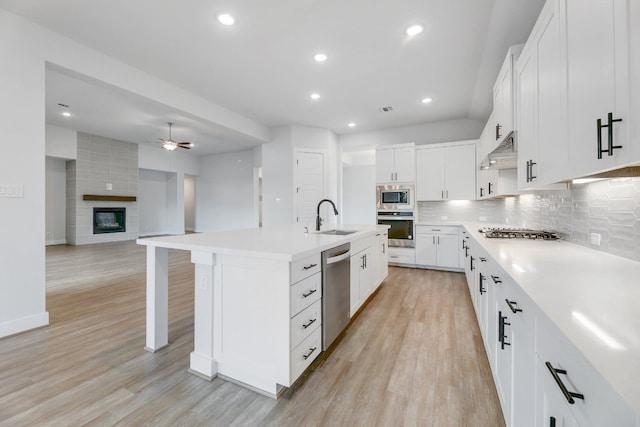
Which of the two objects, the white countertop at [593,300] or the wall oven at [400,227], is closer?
the white countertop at [593,300]

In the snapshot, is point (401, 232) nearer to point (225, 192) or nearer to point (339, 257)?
point (339, 257)

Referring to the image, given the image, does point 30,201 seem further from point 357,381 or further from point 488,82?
point 488,82

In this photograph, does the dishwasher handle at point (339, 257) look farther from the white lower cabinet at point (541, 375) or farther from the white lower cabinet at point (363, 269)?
the white lower cabinet at point (541, 375)

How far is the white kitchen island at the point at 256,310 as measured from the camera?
1569mm

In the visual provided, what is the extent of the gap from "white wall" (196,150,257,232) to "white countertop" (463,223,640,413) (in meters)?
7.96

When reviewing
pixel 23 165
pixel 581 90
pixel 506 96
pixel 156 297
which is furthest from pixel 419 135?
pixel 23 165

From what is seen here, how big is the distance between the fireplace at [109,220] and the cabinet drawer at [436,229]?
837 centimetres

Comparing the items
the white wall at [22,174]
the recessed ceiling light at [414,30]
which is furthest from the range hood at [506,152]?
the white wall at [22,174]

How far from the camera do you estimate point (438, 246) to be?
4.75 meters

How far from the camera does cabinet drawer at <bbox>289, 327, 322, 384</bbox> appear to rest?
5.21 feet

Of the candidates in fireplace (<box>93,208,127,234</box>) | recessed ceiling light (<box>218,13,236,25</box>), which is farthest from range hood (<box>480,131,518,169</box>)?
fireplace (<box>93,208,127,234</box>)

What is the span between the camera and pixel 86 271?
4477mm

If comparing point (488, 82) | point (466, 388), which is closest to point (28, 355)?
point (466, 388)

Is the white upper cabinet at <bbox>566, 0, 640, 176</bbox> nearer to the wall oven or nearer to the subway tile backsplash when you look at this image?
the subway tile backsplash
